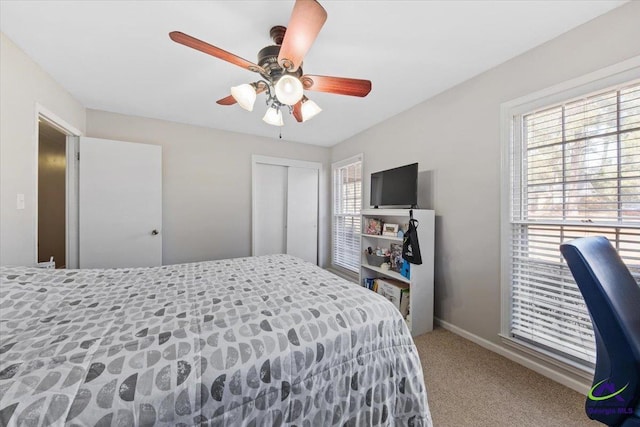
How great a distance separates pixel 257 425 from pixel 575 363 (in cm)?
204

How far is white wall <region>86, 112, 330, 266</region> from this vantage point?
2.95 m

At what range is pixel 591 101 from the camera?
1.48m

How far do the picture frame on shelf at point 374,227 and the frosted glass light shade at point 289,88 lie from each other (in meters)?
1.96

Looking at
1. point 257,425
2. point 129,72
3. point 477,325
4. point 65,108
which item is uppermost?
point 129,72

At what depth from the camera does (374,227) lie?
2.99 metres

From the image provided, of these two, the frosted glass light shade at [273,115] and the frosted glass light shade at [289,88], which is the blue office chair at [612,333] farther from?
the frosted glass light shade at [273,115]

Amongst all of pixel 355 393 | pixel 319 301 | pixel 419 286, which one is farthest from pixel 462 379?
pixel 319 301

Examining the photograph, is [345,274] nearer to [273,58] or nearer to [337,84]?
[337,84]

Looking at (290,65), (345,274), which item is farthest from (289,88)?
(345,274)

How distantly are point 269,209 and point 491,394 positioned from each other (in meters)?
3.29

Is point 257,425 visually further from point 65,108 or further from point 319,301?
point 65,108

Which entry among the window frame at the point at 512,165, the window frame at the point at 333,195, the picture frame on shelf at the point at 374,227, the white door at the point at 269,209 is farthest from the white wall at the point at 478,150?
the white door at the point at 269,209

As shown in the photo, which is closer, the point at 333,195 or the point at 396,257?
the point at 396,257

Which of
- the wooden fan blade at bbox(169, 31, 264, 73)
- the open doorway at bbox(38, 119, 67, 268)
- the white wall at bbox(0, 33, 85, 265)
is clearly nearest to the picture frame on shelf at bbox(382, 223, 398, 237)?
the wooden fan blade at bbox(169, 31, 264, 73)
